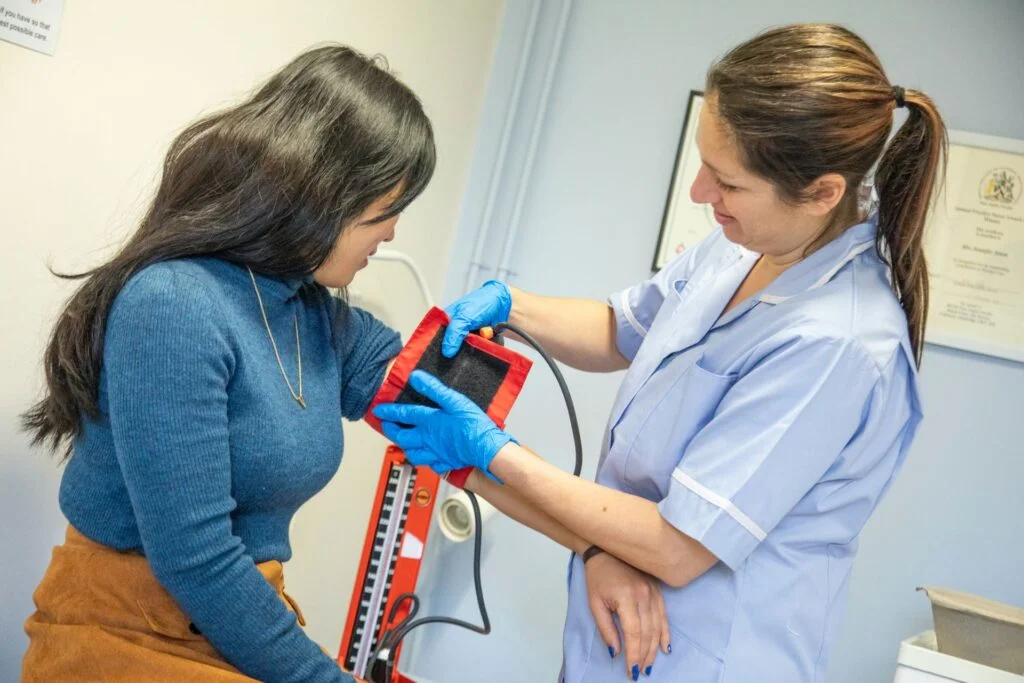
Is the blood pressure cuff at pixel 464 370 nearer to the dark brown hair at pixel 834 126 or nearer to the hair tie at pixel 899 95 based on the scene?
the dark brown hair at pixel 834 126

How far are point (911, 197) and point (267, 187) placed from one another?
0.84m

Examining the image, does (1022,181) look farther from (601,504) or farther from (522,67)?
(601,504)

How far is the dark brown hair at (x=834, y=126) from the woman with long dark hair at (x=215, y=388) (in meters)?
0.42

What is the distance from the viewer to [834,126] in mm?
1171

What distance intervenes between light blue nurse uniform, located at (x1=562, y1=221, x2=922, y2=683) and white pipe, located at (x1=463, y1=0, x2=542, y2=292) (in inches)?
44.8

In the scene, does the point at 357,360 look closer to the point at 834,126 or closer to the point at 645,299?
the point at 645,299

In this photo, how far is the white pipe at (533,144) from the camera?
96.1 inches

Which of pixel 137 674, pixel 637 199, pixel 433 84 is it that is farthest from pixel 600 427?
pixel 137 674

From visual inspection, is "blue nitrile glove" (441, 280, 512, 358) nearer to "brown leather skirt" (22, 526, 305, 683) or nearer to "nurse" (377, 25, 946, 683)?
"nurse" (377, 25, 946, 683)

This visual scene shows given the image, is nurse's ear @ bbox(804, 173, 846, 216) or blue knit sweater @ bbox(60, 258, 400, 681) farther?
nurse's ear @ bbox(804, 173, 846, 216)

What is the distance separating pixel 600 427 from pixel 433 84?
0.95 metres

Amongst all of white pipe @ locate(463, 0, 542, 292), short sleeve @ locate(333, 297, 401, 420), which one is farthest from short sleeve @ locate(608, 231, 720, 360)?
white pipe @ locate(463, 0, 542, 292)

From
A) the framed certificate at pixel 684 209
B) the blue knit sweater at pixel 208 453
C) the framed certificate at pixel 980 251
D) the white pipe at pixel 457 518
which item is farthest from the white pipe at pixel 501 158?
the blue knit sweater at pixel 208 453

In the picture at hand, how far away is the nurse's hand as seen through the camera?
128cm
